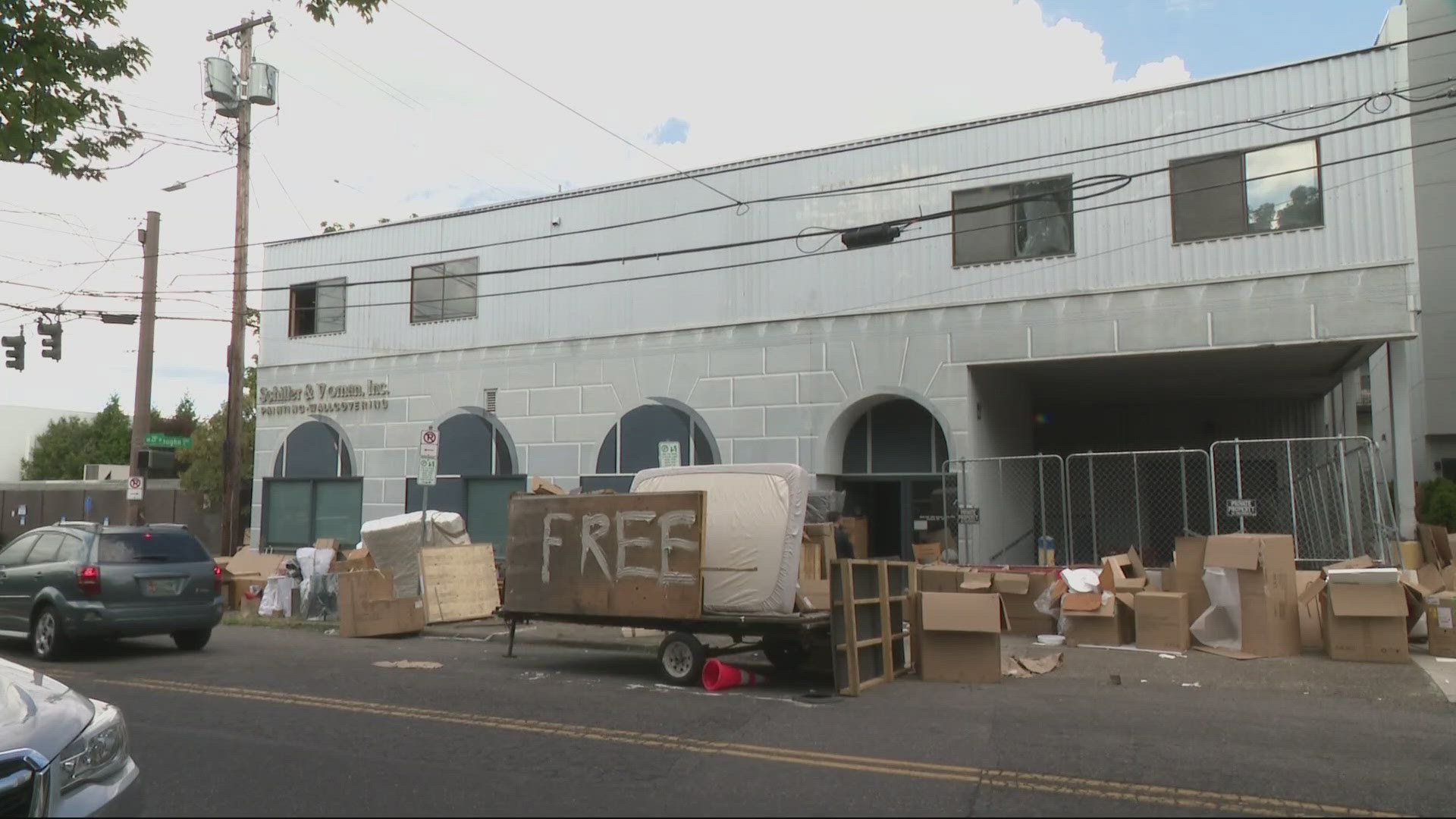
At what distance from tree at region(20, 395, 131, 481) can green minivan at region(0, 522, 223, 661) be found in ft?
183

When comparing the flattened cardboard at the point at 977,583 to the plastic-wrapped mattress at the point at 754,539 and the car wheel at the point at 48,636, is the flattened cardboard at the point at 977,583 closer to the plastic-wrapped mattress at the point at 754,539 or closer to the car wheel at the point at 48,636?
the plastic-wrapped mattress at the point at 754,539

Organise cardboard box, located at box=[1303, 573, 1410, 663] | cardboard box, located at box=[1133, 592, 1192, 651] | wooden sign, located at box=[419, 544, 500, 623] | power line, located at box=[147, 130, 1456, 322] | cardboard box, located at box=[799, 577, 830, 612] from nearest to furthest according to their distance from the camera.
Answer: cardboard box, located at box=[799, 577, 830, 612], cardboard box, located at box=[1303, 573, 1410, 663], cardboard box, located at box=[1133, 592, 1192, 651], power line, located at box=[147, 130, 1456, 322], wooden sign, located at box=[419, 544, 500, 623]

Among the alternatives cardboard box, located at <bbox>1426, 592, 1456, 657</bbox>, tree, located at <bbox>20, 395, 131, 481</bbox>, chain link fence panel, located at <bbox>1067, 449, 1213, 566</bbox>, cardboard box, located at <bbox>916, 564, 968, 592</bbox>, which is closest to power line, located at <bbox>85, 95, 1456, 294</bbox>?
cardboard box, located at <bbox>916, 564, 968, 592</bbox>

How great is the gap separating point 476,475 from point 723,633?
13.6m

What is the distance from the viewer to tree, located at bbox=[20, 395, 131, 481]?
210ft

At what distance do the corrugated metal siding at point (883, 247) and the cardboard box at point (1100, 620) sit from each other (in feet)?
19.6

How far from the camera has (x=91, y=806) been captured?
489 cm

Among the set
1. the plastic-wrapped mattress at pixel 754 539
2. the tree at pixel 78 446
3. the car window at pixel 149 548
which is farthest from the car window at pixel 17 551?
the tree at pixel 78 446

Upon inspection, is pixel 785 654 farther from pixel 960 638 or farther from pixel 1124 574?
pixel 1124 574

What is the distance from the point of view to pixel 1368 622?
1206cm

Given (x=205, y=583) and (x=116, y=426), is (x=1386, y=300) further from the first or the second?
(x=116, y=426)

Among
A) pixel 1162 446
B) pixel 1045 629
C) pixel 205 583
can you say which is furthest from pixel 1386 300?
pixel 205 583

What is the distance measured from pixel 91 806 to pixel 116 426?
2701 inches

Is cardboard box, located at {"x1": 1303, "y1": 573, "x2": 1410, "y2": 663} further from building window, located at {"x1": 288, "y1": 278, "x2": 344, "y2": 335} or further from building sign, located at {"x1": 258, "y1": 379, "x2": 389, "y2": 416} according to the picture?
building window, located at {"x1": 288, "y1": 278, "x2": 344, "y2": 335}
